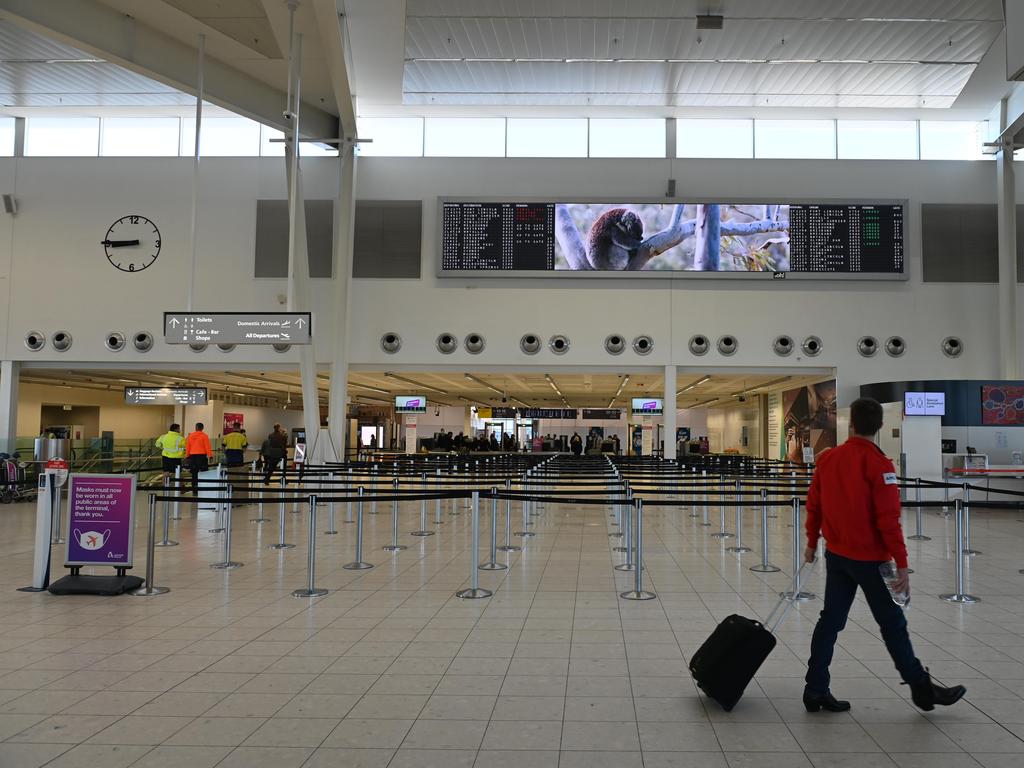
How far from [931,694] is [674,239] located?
→ 1499 cm

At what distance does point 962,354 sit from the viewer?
17.5m

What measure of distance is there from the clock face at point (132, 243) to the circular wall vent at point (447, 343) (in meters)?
6.89

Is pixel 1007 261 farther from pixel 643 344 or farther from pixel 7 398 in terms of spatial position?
pixel 7 398

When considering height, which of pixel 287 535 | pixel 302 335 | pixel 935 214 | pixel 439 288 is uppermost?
pixel 935 214

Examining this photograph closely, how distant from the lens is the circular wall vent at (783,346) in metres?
17.8

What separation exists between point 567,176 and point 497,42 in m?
3.88

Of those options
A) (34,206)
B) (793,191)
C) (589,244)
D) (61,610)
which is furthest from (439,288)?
(61,610)

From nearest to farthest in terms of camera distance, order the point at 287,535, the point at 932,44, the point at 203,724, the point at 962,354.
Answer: the point at 203,724, the point at 287,535, the point at 932,44, the point at 962,354

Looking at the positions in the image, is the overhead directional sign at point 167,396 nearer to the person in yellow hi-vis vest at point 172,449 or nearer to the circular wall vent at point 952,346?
the person in yellow hi-vis vest at point 172,449

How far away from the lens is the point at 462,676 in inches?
170

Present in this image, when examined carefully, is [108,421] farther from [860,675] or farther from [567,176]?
[860,675]

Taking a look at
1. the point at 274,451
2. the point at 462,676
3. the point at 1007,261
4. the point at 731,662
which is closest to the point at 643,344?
the point at 1007,261

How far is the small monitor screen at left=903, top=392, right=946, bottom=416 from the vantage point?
1477cm

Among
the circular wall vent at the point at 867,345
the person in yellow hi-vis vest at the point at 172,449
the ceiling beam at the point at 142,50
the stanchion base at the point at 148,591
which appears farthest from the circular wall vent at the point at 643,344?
the stanchion base at the point at 148,591
